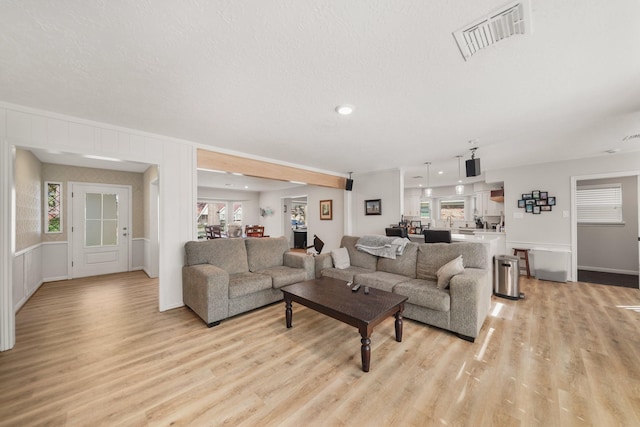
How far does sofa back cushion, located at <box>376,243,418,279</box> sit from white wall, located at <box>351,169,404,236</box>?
214 centimetres

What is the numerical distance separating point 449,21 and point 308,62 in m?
0.91

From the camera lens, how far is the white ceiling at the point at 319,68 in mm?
1351

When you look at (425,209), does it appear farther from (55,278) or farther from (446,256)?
(55,278)

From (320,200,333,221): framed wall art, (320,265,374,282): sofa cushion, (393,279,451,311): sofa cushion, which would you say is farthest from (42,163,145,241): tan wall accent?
(393,279,451,311): sofa cushion

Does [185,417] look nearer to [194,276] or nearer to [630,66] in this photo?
[194,276]

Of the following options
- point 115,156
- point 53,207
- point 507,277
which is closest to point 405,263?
point 507,277

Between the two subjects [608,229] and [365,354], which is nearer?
[365,354]

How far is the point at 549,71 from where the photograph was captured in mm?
1888

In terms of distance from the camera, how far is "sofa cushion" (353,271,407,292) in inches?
119

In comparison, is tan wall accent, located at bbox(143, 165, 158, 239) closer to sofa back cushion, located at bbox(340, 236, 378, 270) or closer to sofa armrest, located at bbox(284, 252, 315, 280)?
sofa armrest, located at bbox(284, 252, 315, 280)

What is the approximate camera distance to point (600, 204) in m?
5.54

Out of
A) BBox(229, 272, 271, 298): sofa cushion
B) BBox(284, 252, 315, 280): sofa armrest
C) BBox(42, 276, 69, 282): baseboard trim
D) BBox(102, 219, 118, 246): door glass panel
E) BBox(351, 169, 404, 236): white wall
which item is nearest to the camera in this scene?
BBox(229, 272, 271, 298): sofa cushion

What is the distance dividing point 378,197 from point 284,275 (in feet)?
11.3

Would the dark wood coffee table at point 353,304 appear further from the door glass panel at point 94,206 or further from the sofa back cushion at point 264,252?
the door glass panel at point 94,206
